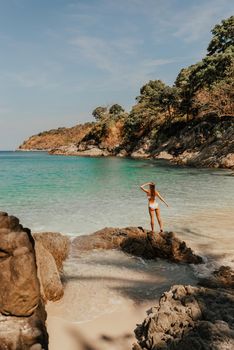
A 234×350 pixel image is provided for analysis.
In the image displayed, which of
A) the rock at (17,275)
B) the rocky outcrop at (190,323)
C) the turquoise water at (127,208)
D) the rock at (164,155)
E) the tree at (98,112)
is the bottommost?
the turquoise water at (127,208)

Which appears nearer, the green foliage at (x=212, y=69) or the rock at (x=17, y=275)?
the rock at (x=17, y=275)

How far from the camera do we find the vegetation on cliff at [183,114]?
42625 millimetres

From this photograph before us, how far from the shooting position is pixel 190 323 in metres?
4.59

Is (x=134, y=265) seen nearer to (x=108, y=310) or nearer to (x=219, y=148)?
(x=108, y=310)

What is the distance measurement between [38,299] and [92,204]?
561 inches

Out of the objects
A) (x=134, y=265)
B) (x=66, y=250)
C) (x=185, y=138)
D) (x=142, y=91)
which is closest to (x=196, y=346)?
(x=134, y=265)

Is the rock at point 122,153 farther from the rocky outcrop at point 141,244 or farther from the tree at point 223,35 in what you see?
the rocky outcrop at point 141,244

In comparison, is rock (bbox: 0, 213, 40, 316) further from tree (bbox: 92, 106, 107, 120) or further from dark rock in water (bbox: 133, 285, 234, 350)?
tree (bbox: 92, 106, 107, 120)

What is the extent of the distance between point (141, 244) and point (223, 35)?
57399mm

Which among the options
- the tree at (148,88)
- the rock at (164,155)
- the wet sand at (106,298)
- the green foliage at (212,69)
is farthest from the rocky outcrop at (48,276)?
the tree at (148,88)

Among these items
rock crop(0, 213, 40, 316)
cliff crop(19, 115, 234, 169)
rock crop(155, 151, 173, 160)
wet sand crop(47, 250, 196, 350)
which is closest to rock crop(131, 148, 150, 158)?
cliff crop(19, 115, 234, 169)

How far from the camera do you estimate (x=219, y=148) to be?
43781mm

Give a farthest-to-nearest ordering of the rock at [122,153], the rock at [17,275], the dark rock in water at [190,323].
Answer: the rock at [122,153] < the rock at [17,275] < the dark rock in water at [190,323]

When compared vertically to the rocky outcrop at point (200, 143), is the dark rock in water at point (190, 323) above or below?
below
